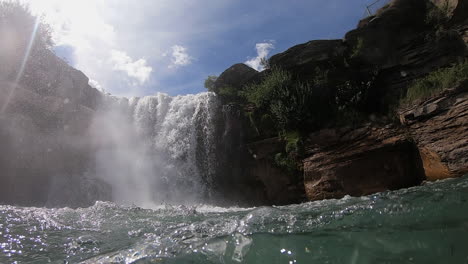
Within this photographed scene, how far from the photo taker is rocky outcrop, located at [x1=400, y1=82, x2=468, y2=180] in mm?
6199

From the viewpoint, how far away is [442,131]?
22.3ft

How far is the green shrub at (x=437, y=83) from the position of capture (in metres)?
7.77

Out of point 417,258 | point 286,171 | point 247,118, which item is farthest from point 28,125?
point 417,258

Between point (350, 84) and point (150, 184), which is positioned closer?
point (350, 84)

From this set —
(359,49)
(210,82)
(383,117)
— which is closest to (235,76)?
(210,82)

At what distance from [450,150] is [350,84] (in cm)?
486

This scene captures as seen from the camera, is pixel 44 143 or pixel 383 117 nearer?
pixel 383 117

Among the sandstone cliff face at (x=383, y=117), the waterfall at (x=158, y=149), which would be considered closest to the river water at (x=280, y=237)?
the sandstone cliff face at (x=383, y=117)

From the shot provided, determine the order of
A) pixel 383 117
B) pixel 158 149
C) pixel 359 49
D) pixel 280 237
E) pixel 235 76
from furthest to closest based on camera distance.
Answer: pixel 235 76 < pixel 158 149 < pixel 359 49 < pixel 383 117 < pixel 280 237

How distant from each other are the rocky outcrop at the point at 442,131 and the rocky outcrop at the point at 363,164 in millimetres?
357

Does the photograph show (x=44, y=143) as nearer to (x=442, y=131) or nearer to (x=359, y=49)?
(x=359, y=49)

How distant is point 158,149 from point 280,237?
34.3 feet

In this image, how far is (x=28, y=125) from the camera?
1201 centimetres

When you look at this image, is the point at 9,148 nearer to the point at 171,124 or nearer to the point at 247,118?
the point at 171,124
